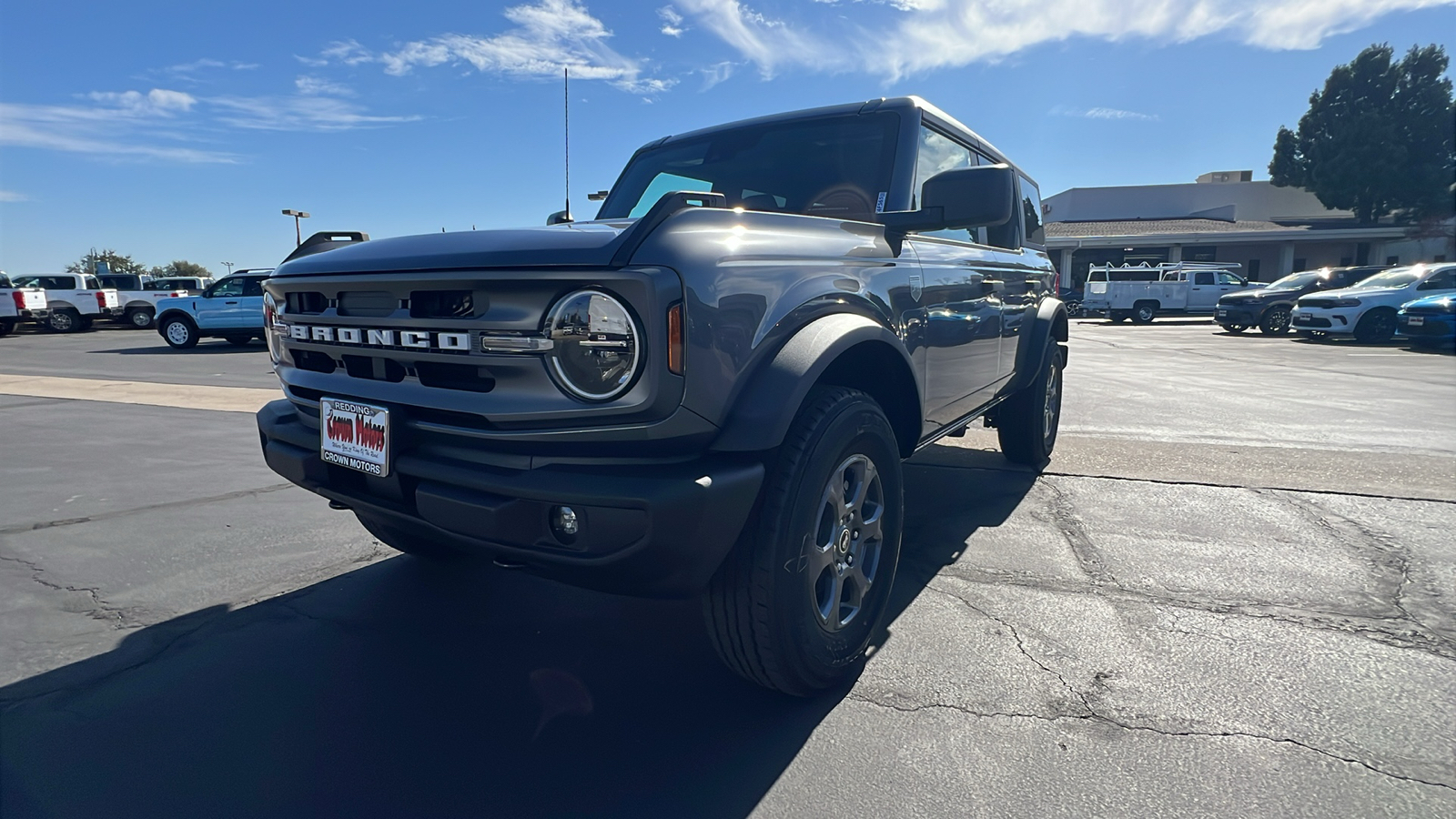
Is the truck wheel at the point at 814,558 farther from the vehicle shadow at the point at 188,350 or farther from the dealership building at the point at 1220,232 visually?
the dealership building at the point at 1220,232

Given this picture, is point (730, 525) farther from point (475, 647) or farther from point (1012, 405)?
point (1012, 405)

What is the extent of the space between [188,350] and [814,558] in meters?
18.3

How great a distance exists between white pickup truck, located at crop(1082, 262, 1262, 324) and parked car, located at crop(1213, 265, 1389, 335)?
5.69 metres

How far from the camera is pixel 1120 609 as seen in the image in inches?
117

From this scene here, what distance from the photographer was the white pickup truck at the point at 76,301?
22219 mm

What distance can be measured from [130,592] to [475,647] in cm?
157

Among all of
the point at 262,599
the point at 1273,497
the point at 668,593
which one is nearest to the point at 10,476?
the point at 262,599

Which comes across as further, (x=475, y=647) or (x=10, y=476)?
(x=10, y=476)

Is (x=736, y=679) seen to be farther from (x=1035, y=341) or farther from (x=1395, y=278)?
(x=1395, y=278)

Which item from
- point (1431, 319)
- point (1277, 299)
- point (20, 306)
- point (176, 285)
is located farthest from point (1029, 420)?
point (176, 285)

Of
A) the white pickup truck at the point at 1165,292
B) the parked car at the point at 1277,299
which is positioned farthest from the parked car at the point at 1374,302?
the white pickup truck at the point at 1165,292

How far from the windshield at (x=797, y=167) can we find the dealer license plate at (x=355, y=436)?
1.63m

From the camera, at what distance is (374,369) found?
2.28 metres

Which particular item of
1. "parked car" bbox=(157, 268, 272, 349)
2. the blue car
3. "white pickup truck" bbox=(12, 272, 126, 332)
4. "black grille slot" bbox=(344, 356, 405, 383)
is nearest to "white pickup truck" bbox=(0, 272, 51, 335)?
"white pickup truck" bbox=(12, 272, 126, 332)
